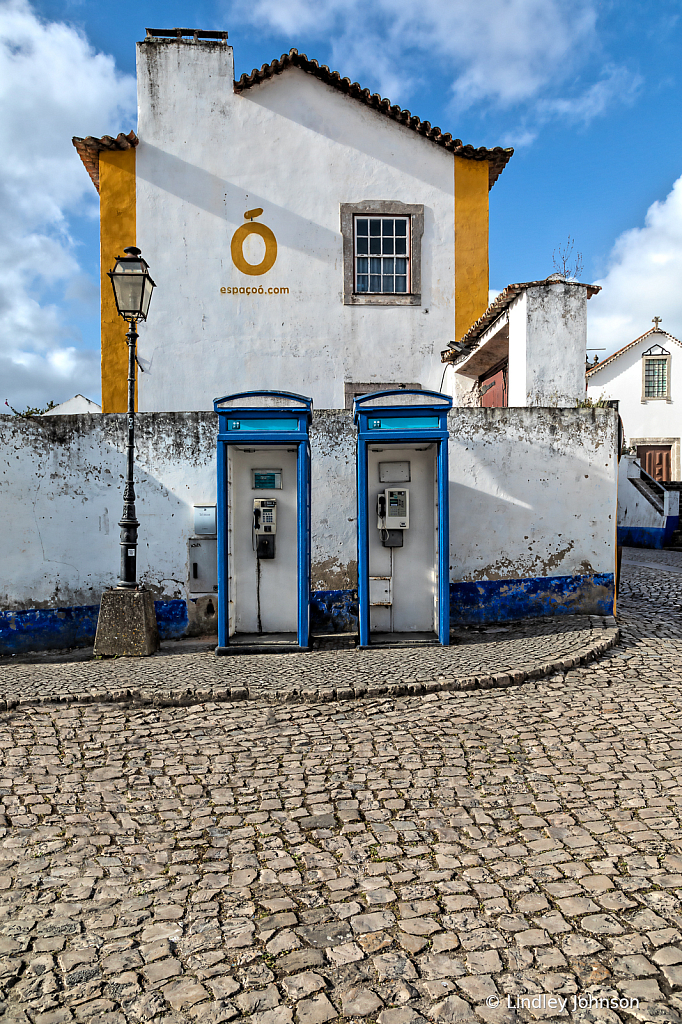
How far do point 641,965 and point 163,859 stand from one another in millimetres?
2071

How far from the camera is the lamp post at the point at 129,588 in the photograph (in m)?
7.05

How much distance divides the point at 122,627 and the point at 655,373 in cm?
2816

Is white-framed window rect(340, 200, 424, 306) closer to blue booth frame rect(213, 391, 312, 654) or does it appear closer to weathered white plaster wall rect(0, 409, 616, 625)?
weathered white plaster wall rect(0, 409, 616, 625)

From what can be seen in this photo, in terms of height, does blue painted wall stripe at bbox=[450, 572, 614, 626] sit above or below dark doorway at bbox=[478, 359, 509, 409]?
below

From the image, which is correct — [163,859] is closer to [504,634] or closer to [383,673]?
[383,673]

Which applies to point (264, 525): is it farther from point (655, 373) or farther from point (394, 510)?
point (655, 373)

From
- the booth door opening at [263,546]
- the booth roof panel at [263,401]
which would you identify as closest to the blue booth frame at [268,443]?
the booth roof panel at [263,401]

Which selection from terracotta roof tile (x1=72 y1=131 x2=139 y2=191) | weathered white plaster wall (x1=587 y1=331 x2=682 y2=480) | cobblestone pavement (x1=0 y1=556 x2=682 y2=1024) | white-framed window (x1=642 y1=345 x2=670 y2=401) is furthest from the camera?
white-framed window (x1=642 y1=345 x2=670 y2=401)

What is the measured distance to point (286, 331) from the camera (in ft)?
40.6

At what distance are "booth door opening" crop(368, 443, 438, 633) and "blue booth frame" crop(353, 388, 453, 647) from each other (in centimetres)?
28

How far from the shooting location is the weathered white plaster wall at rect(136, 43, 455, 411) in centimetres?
1223

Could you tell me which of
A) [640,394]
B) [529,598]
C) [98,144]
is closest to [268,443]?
Answer: [529,598]

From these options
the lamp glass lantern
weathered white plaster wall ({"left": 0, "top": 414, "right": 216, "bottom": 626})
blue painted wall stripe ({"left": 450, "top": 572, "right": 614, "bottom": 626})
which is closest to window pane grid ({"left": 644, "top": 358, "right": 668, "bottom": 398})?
blue painted wall stripe ({"left": 450, "top": 572, "right": 614, "bottom": 626})

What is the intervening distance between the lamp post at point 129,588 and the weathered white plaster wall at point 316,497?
0.47 meters
